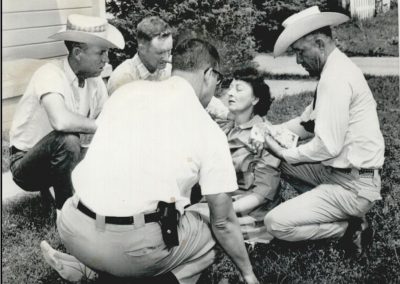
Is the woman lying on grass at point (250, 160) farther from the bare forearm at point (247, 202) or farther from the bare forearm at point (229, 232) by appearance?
the bare forearm at point (229, 232)

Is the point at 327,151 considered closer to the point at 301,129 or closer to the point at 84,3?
the point at 301,129

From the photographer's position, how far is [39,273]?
201cm

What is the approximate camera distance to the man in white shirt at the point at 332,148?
193 cm

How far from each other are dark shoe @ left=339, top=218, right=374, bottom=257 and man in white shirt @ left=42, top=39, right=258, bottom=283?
0.58 m

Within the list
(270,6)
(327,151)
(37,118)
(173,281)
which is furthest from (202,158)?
(37,118)

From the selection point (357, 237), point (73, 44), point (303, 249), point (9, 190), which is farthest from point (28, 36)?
point (357, 237)

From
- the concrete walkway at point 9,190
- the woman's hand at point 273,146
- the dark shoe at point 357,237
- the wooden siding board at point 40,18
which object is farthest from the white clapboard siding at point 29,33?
the dark shoe at point 357,237

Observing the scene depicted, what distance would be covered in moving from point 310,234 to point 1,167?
49.1 inches

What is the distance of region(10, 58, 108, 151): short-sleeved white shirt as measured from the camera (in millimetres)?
2123

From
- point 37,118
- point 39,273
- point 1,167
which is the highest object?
point 37,118

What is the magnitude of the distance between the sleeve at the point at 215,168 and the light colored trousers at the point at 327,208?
1.81 feet

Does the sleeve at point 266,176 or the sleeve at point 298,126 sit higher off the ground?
the sleeve at point 298,126

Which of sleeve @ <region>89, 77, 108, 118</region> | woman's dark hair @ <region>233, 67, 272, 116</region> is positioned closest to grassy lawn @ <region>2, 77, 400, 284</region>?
woman's dark hair @ <region>233, 67, 272, 116</region>

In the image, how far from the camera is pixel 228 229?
1617 mm
